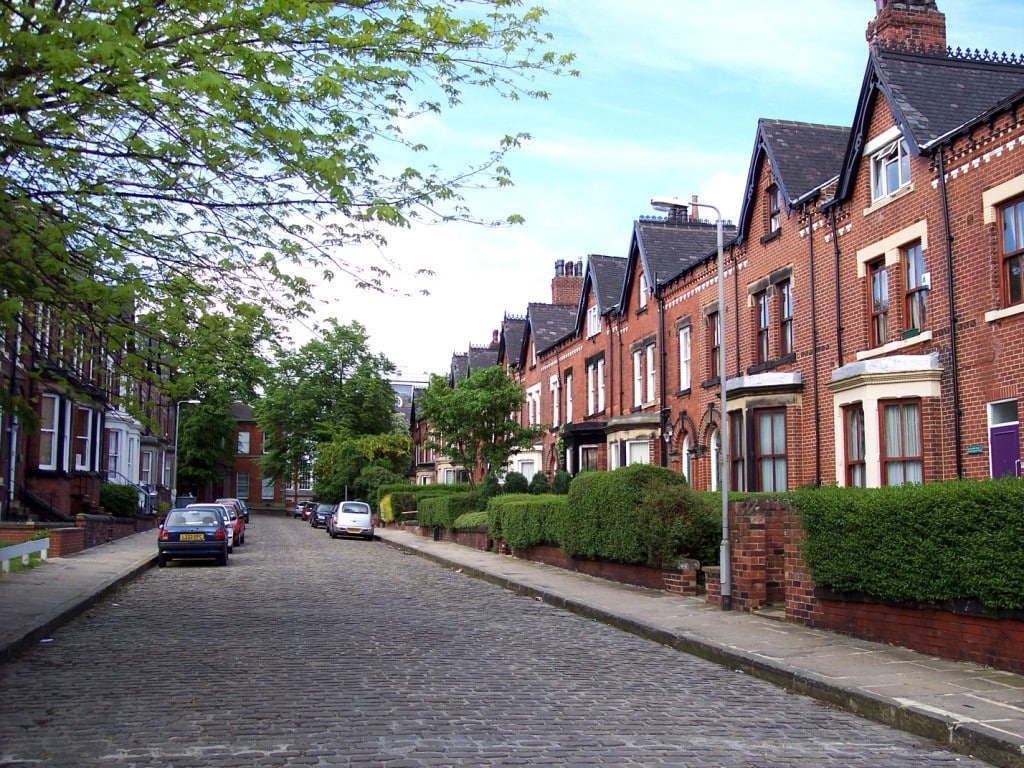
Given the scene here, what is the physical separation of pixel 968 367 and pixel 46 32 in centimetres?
1417

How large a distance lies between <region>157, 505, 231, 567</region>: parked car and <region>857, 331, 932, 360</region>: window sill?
50.9 ft

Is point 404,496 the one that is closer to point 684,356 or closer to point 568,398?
point 568,398

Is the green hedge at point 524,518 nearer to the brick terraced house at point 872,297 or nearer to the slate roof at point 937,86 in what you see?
the brick terraced house at point 872,297

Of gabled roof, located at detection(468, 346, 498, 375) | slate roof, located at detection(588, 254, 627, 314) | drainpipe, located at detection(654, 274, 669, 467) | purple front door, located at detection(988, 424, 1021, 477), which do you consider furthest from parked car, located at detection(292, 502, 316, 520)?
purple front door, located at detection(988, 424, 1021, 477)

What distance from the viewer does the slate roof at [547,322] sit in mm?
43406

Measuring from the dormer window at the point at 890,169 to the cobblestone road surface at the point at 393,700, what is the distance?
10574mm

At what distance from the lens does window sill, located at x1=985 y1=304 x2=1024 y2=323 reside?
1505cm

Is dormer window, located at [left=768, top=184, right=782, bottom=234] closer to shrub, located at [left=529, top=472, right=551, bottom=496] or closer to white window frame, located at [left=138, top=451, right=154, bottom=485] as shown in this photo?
shrub, located at [left=529, top=472, right=551, bottom=496]

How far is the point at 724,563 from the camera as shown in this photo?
46.5 feet

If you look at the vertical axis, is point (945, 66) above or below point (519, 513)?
above

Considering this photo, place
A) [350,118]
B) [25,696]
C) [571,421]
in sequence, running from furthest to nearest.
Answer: [571,421], [350,118], [25,696]

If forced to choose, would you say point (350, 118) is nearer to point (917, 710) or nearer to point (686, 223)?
point (917, 710)

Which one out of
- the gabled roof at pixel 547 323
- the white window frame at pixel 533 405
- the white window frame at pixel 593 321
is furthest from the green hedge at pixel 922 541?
the gabled roof at pixel 547 323

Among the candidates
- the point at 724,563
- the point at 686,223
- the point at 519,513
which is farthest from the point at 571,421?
the point at 724,563
